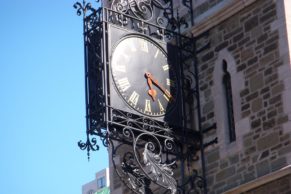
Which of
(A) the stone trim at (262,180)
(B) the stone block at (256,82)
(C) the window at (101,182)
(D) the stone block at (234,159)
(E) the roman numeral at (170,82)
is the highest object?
(C) the window at (101,182)

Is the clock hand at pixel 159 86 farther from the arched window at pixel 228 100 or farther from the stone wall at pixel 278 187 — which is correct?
the stone wall at pixel 278 187

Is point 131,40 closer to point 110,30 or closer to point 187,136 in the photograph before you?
point 110,30

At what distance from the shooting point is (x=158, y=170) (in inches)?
620

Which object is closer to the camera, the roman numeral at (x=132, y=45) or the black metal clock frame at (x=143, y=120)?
the black metal clock frame at (x=143, y=120)

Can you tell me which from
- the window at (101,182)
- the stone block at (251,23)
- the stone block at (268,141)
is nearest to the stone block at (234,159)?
the stone block at (268,141)

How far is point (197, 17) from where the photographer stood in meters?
17.4

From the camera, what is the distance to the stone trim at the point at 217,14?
16578 millimetres

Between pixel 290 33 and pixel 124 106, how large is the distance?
2573 mm

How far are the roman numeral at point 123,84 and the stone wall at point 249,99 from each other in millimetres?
1449

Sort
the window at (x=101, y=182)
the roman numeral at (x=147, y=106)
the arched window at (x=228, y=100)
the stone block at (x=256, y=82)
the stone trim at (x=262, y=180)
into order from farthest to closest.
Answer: the window at (x=101, y=182), the arched window at (x=228, y=100), the roman numeral at (x=147, y=106), the stone block at (x=256, y=82), the stone trim at (x=262, y=180)

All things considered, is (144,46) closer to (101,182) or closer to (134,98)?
(134,98)

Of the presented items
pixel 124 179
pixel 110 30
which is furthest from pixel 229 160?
pixel 110 30

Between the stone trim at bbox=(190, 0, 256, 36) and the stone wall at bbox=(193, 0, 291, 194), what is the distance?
7 centimetres


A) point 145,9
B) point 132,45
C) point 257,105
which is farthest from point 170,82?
point 257,105
